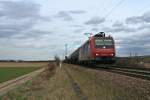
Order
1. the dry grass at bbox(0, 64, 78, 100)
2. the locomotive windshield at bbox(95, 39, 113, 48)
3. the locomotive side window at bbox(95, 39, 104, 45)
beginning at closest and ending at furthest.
Result: 1. the dry grass at bbox(0, 64, 78, 100)
2. the locomotive windshield at bbox(95, 39, 113, 48)
3. the locomotive side window at bbox(95, 39, 104, 45)

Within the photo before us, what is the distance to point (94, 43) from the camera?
111 feet

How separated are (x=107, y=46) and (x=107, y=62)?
1998mm

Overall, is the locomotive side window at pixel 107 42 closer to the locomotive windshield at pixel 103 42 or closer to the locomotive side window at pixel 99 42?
the locomotive windshield at pixel 103 42

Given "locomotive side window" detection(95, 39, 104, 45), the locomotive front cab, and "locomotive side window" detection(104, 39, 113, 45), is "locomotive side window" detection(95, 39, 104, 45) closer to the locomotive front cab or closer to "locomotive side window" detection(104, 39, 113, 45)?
the locomotive front cab

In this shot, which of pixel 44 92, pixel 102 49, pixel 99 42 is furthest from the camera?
pixel 99 42

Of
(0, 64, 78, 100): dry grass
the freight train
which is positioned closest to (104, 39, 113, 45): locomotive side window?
the freight train

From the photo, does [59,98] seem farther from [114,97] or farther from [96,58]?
[96,58]

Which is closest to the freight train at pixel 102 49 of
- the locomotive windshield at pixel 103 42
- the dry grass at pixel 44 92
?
the locomotive windshield at pixel 103 42

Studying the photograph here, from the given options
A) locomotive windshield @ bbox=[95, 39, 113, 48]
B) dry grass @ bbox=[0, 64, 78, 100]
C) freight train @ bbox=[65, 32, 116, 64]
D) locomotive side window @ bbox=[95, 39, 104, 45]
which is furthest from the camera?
locomotive side window @ bbox=[95, 39, 104, 45]

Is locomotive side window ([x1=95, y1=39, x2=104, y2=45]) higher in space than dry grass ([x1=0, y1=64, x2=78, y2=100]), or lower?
higher

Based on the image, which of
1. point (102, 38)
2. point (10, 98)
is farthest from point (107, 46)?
point (10, 98)

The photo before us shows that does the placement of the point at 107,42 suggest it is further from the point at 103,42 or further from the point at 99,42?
the point at 99,42

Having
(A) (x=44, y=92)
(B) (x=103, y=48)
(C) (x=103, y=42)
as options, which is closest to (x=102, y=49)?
(B) (x=103, y=48)

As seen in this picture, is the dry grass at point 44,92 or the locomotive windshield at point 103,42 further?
the locomotive windshield at point 103,42
